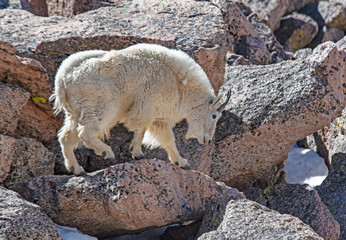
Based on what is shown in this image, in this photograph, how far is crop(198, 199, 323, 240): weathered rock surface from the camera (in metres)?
5.90

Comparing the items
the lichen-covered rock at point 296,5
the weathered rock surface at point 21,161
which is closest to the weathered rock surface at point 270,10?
the lichen-covered rock at point 296,5

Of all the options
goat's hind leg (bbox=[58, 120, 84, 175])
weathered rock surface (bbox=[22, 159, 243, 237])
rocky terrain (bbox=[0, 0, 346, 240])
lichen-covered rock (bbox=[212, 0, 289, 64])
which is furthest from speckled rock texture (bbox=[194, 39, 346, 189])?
lichen-covered rock (bbox=[212, 0, 289, 64])

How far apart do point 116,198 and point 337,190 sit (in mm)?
4155

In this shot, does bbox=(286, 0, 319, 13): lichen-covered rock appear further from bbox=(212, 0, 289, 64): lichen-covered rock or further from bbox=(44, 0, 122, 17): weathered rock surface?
bbox=(44, 0, 122, 17): weathered rock surface

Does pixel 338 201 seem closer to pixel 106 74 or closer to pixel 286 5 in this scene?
pixel 106 74

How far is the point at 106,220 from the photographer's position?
6.88 metres

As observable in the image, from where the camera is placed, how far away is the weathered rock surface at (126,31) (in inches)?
345

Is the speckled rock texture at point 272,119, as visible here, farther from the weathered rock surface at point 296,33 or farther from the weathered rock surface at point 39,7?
the weathered rock surface at point 296,33

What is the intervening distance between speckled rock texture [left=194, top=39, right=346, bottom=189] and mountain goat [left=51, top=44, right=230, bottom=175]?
A: 2.64 feet

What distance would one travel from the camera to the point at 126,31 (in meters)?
9.14

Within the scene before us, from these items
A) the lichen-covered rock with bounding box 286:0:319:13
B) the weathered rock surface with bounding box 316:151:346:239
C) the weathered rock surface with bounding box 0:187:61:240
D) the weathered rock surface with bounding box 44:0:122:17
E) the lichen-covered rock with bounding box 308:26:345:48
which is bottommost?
the weathered rock surface with bounding box 316:151:346:239

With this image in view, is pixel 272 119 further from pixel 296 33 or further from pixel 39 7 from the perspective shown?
pixel 296 33

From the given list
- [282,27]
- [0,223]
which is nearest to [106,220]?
[0,223]

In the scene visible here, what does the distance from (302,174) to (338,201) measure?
2031 millimetres
